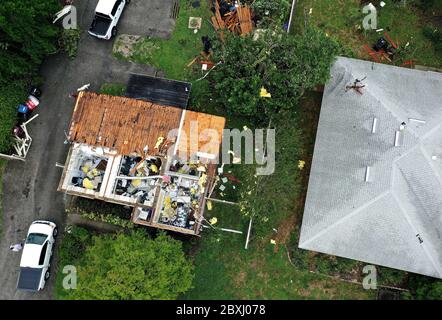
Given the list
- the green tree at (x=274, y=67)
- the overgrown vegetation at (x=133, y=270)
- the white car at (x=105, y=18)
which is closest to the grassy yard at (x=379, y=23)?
the green tree at (x=274, y=67)

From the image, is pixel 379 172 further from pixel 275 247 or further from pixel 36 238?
pixel 36 238

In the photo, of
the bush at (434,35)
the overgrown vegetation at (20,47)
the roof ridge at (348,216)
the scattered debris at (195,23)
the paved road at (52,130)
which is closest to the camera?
the roof ridge at (348,216)

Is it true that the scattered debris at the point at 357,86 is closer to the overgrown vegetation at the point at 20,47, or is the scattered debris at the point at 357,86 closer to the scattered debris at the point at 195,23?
the scattered debris at the point at 195,23

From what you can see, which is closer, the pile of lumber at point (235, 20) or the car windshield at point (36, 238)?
the car windshield at point (36, 238)

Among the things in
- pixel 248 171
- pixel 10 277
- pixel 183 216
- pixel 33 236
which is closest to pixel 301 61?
pixel 248 171

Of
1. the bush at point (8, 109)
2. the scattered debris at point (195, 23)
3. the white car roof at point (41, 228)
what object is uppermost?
the scattered debris at point (195, 23)
